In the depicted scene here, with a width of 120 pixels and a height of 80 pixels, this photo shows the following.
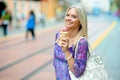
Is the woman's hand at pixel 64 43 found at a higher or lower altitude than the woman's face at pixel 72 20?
lower

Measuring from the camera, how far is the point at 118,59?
11.9m

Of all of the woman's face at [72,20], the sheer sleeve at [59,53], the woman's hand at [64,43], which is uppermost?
the woman's face at [72,20]

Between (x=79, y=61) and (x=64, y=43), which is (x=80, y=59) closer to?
(x=79, y=61)

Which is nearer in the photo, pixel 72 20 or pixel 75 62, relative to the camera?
pixel 75 62

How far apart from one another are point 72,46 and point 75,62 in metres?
0.16

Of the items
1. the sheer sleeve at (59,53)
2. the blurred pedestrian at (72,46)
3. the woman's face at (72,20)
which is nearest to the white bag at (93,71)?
the blurred pedestrian at (72,46)

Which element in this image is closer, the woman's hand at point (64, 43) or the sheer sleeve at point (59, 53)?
the woman's hand at point (64, 43)

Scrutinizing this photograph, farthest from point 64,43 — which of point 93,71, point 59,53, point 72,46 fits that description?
point 93,71

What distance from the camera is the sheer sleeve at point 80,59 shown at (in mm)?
3041

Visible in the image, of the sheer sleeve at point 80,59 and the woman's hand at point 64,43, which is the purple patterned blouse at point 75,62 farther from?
the woman's hand at point 64,43

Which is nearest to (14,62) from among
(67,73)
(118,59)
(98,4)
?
(118,59)

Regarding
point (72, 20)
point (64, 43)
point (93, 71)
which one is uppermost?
point (72, 20)

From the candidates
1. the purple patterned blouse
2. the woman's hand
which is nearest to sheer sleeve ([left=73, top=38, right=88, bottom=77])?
the purple patterned blouse

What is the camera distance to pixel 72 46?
10.2ft
